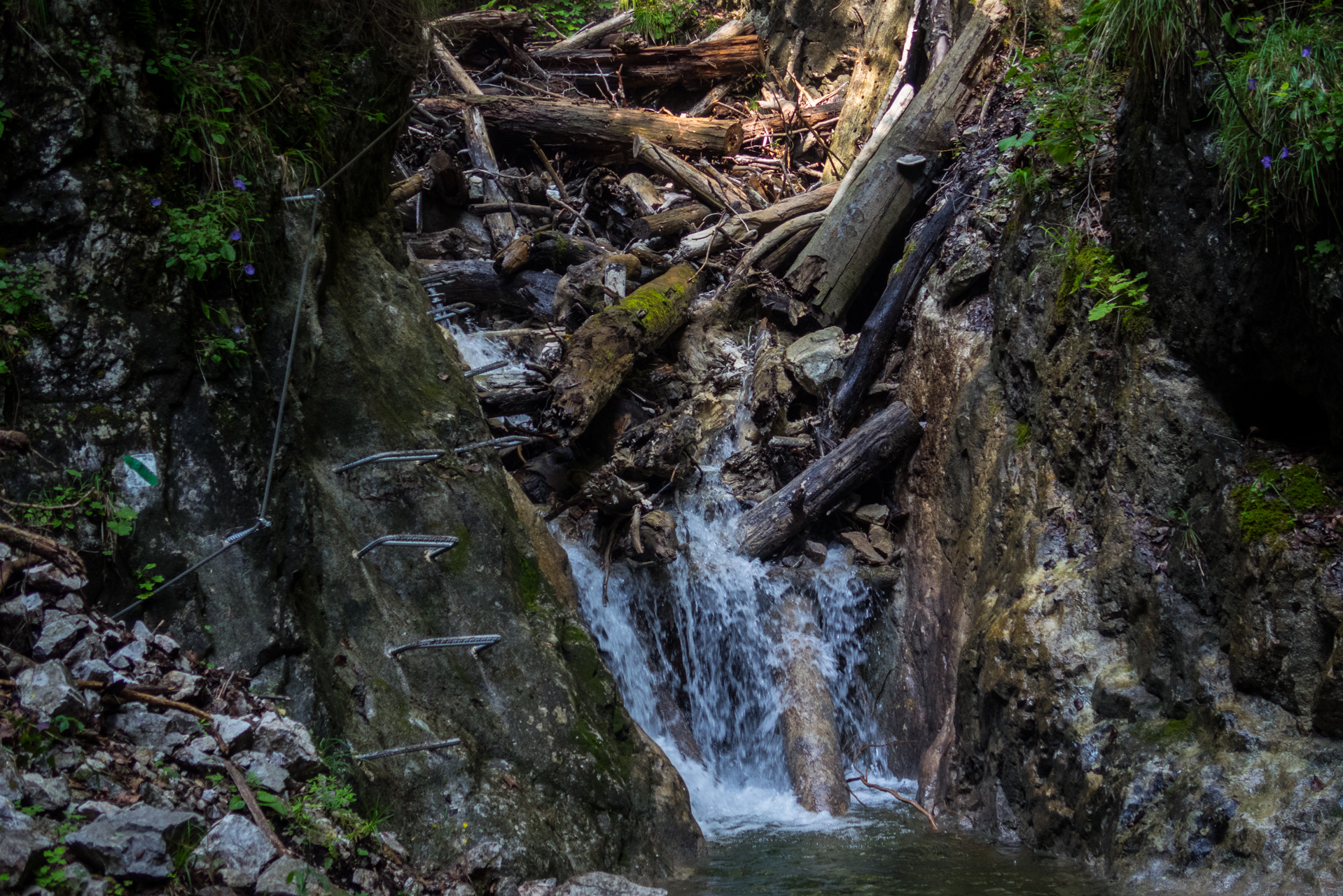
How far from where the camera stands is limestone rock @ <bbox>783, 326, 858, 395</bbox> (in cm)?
830

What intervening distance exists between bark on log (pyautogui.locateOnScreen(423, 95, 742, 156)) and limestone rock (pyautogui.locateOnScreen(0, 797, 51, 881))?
10652 millimetres

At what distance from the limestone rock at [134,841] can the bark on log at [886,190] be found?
7.79 metres

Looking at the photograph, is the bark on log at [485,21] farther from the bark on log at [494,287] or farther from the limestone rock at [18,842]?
the limestone rock at [18,842]

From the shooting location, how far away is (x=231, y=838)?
8.13ft

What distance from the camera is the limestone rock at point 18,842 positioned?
1986 mm

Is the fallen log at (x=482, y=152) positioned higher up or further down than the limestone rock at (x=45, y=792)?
higher up

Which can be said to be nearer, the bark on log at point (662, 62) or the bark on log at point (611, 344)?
the bark on log at point (611, 344)

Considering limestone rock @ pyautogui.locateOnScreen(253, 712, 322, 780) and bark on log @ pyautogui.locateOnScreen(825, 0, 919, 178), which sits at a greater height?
bark on log @ pyautogui.locateOnScreen(825, 0, 919, 178)

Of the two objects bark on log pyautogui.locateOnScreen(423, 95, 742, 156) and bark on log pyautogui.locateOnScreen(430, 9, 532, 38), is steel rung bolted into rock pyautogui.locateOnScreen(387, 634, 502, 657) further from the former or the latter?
bark on log pyautogui.locateOnScreen(430, 9, 532, 38)

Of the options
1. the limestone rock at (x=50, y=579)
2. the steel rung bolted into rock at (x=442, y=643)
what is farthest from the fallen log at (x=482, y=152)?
the limestone rock at (x=50, y=579)

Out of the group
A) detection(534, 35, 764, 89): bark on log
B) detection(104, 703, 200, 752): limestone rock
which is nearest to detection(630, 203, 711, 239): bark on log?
detection(534, 35, 764, 89): bark on log

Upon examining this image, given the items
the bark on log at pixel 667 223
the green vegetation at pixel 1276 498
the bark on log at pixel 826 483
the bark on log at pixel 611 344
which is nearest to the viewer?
the green vegetation at pixel 1276 498

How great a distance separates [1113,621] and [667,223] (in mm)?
7307

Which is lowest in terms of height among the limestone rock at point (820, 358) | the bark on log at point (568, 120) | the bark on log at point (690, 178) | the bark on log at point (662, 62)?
the limestone rock at point (820, 358)
